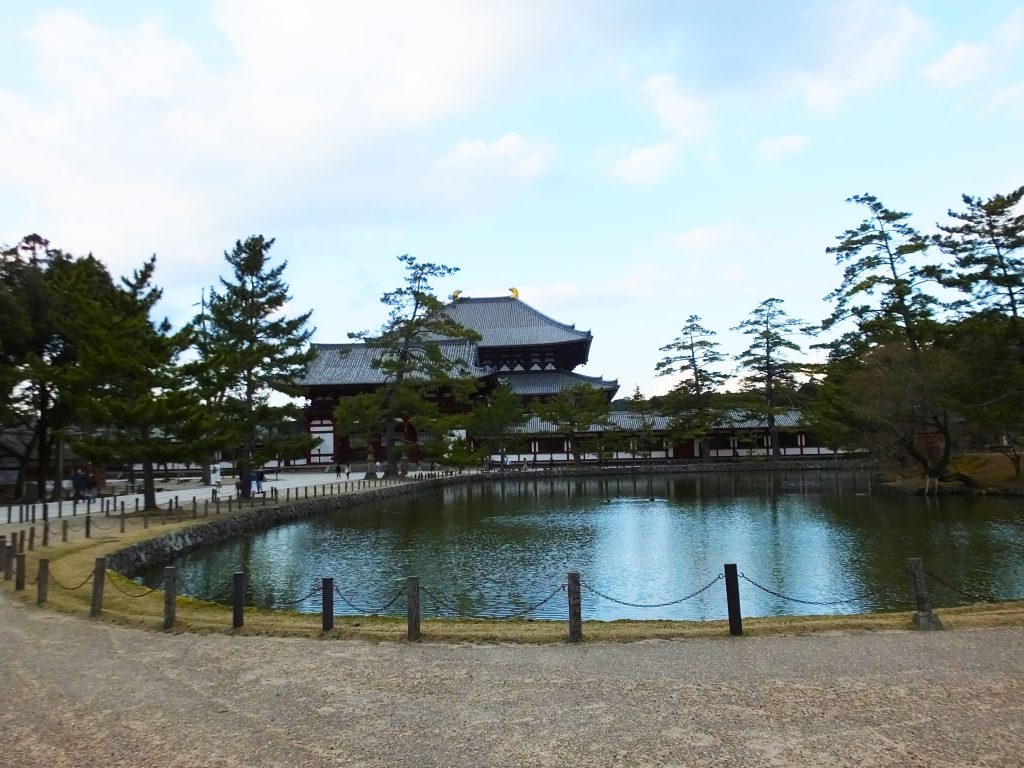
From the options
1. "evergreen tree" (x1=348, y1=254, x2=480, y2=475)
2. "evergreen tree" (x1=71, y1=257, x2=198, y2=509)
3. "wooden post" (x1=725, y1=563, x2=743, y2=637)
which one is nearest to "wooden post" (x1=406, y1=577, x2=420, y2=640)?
"wooden post" (x1=725, y1=563, x2=743, y2=637)

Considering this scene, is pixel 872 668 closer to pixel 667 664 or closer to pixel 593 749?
pixel 667 664

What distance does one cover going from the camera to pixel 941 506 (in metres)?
22.9

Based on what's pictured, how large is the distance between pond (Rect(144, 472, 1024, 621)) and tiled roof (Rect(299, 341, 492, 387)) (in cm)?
2069

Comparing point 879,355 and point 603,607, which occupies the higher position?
point 879,355

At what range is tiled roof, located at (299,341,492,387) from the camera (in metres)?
46.8

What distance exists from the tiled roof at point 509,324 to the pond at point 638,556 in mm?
26506

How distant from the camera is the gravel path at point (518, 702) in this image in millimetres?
4418

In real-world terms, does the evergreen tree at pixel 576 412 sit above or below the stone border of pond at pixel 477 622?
above

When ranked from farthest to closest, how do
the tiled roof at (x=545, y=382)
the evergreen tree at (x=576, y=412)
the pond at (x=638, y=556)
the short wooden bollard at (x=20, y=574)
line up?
the tiled roof at (x=545, y=382)
the evergreen tree at (x=576, y=412)
the pond at (x=638, y=556)
the short wooden bollard at (x=20, y=574)

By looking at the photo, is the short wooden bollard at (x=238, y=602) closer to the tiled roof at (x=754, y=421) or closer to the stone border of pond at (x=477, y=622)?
the stone border of pond at (x=477, y=622)

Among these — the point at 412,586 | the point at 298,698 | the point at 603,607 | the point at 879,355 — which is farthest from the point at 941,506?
the point at 298,698

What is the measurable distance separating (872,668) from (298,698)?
496 cm

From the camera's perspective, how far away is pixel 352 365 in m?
48.9

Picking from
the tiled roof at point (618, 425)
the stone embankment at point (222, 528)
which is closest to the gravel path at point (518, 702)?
the stone embankment at point (222, 528)
